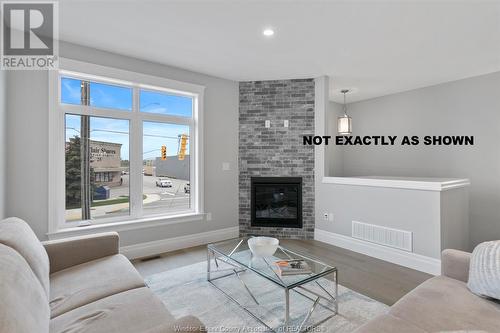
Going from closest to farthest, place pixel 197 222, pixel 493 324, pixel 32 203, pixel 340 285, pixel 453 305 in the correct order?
pixel 493 324
pixel 453 305
pixel 340 285
pixel 32 203
pixel 197 222

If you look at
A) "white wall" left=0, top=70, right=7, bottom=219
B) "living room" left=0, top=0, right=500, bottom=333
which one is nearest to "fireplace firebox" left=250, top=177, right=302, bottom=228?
"living room" left=0, top=0, right=500, bottom=333

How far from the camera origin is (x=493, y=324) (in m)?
1.20

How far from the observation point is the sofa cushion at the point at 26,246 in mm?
1372

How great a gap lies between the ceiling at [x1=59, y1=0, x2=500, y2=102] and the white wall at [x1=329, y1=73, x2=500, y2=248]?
1.29 ft

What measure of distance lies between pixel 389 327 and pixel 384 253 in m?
2.36

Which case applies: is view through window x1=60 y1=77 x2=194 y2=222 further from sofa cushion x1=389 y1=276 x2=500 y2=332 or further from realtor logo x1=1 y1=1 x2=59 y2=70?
sofa cushion x1=389 y1=276 x2=500 y2=332

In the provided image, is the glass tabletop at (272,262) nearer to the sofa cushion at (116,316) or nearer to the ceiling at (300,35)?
the sofa cushion at (116,316)

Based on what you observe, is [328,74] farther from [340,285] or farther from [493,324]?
[493,324]

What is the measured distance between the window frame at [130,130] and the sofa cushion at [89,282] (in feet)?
4.42

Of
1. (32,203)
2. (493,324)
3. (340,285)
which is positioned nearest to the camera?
(493,324)

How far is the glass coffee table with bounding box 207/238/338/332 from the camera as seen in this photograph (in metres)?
1.84

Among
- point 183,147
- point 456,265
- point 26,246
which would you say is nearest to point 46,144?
point 183,147

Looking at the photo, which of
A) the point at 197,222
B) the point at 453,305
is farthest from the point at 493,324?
the point at 197,222

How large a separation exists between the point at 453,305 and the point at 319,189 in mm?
2749
